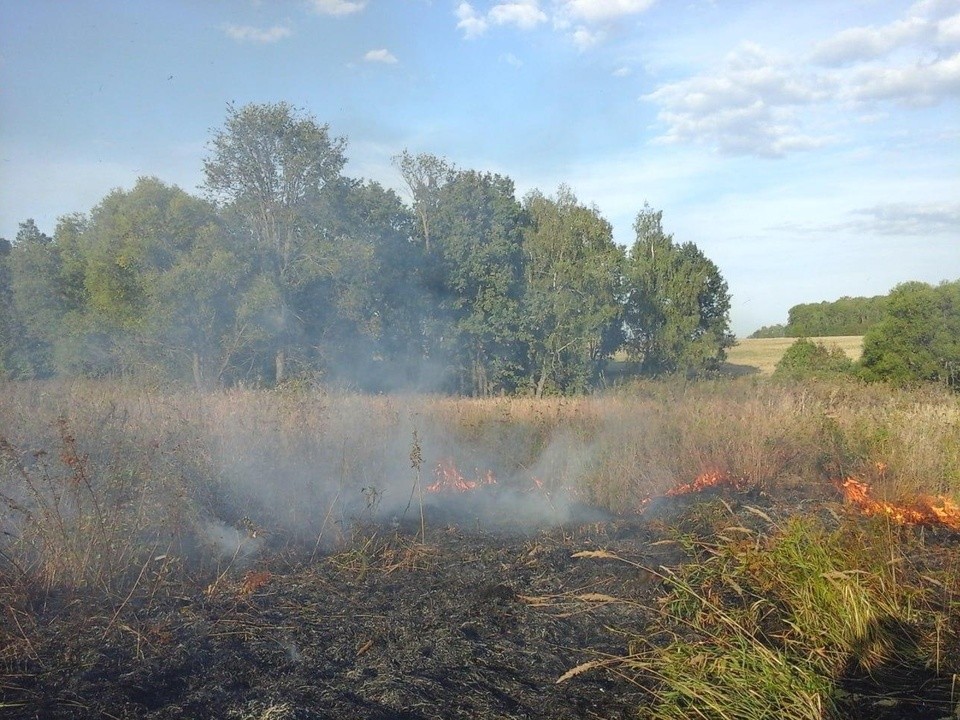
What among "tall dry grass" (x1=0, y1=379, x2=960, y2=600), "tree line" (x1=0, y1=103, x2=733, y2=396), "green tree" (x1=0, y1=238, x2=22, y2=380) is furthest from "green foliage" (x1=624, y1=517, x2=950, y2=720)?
"green tree" (x1=0, y1=238, x2=22, y2=380)

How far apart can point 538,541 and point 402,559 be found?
4.34 ft

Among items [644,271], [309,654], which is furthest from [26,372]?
[644,271]

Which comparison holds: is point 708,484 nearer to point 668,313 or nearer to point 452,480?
point 452,480

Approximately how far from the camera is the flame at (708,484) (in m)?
8.40

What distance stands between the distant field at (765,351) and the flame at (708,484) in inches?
1060

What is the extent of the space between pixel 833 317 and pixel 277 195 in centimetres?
4627

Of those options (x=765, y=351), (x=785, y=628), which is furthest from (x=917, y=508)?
(x=765, y=351)

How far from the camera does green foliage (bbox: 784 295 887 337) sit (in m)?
49.8

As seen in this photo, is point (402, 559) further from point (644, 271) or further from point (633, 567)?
point (644, 271)

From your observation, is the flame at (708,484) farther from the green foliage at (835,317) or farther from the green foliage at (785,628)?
the green foliage at (835,317)

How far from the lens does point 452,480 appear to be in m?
9.12

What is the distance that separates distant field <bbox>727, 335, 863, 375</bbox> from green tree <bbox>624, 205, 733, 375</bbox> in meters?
3.78

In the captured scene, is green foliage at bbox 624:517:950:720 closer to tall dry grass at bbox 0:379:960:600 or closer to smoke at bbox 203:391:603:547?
smoke at bbox 203:391:603:547

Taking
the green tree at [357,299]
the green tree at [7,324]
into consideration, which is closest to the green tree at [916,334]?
the green tree at [357,299]
